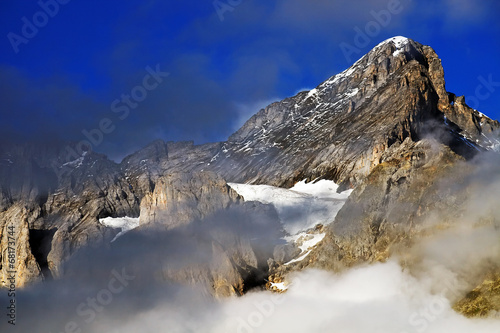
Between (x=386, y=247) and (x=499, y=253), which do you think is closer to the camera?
(x=499, y=253)

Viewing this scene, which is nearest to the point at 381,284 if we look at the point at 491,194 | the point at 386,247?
the point at 386,247

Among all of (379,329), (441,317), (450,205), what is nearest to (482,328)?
(441,317)

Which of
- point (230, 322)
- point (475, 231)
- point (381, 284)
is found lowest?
point (230, 322)

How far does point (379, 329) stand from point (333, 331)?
14204 millimetres

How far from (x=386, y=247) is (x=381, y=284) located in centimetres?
1088

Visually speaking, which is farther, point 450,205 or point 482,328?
point 450,205

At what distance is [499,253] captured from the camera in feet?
596

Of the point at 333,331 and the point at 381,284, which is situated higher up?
the point at 381,284

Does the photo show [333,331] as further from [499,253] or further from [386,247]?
[499,253]

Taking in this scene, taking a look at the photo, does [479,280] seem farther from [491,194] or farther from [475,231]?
[491,194]

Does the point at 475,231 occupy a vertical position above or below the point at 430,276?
above

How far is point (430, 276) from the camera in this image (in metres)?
187

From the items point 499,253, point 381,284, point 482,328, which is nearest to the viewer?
point 482,328

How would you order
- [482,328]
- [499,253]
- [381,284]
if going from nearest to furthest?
[482,328]
[499,253]
[381,284]
